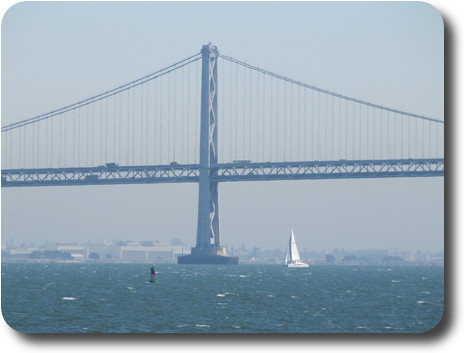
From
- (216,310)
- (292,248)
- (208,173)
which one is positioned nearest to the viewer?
(216,310)

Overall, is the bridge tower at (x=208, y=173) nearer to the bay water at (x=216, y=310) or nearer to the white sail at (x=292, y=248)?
the white sail at (x=292, y=248)

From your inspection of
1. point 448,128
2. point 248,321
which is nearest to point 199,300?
point 248,321

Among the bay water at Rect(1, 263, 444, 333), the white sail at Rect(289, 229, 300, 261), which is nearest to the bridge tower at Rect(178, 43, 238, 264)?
the white sail at Rect(289, 229, 300, 261)

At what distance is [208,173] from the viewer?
119 m

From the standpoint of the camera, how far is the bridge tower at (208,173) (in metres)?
119

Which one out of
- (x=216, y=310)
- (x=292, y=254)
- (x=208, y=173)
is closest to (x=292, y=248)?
(x=292, y=254)

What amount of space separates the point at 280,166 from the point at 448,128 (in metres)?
82.9

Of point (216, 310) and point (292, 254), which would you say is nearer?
point (216, 310)

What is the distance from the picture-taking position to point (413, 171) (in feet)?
334

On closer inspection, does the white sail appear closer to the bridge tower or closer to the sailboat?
the sailboat

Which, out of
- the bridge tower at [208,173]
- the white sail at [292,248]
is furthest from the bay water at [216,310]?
the white sail at [292,248]

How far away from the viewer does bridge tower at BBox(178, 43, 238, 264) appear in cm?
11931

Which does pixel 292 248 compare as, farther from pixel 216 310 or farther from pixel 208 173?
pixel 216 310

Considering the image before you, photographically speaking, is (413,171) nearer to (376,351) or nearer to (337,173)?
(337,173)
